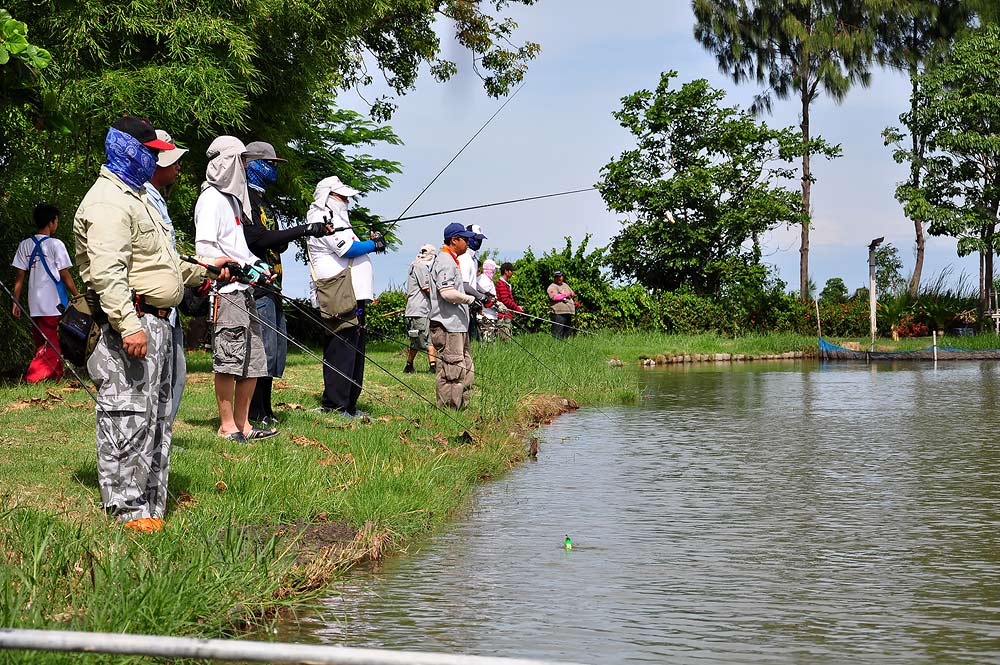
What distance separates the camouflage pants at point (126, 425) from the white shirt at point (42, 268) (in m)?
5.90

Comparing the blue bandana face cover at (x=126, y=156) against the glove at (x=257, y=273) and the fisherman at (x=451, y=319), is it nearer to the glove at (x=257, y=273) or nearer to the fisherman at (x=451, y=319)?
the glove at (x=257, y=273)

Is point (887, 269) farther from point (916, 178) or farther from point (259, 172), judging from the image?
point (259, 172)

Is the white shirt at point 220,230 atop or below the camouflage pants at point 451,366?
atop

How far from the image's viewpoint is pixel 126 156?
591 centimetres

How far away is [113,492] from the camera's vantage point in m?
5.78

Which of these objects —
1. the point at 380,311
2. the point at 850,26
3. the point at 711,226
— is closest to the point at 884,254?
the point at 850,26

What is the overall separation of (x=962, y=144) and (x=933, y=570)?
34.0 meters

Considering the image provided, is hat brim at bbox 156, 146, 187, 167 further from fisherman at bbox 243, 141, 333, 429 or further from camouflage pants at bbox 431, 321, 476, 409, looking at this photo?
camouflage pants at bbox 431, 321, 476, 409

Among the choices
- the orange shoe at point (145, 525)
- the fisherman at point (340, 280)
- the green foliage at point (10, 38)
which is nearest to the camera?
the orange shoe at point (145, 525)

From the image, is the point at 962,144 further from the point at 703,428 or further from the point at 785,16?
the point at 703,428

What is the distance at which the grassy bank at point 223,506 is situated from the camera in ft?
14.8

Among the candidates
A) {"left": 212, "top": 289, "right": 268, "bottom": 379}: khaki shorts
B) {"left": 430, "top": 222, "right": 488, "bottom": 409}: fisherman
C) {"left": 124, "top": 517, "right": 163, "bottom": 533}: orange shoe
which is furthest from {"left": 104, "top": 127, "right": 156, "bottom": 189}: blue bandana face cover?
{"left": 430, "top": 222, "right": 488, "bottom": 409}: fisherman

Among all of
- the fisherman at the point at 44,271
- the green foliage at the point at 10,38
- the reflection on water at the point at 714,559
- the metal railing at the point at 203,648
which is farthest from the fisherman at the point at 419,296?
the metal railing at the point at 203,648

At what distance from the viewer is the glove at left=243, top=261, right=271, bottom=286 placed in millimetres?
7605
